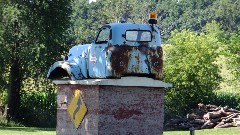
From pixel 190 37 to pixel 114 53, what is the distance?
2315 centimetres

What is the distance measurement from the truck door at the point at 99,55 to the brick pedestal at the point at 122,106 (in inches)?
17.0

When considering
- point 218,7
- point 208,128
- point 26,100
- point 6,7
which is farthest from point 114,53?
point 218,7

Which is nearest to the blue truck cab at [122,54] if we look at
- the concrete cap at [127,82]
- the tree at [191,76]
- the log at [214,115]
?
the concrete cap at [127,82]

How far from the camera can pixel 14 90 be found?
33.8 m

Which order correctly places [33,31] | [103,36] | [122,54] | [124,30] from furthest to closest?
1. [33,31]
2. [103,36]
3. [124,30]
4. [122,54]

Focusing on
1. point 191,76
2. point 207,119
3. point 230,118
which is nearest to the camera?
point 230,118

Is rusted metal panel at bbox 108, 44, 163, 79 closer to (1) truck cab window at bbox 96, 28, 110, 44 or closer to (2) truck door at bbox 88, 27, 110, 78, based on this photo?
(2) truck door at bbox 88, 27, 110, 78

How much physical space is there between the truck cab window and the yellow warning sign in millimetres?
1406

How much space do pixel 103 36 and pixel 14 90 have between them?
63.1 feet

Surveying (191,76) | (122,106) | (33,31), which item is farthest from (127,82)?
(191,76)

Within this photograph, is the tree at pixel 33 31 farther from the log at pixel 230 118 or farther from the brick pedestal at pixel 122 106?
the brick pedestal at pixel 122 106

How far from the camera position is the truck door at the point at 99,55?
49.2 ft

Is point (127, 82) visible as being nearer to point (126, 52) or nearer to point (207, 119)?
point (126, 52)

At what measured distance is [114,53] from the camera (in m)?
14.8
